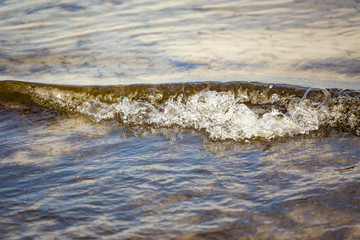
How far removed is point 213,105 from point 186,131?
56 centimetres

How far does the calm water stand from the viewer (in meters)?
2.11

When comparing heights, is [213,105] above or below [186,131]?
above

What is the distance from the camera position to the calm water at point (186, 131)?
2113 mm

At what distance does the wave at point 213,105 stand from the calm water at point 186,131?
0.05ft

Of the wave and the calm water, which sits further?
the wave

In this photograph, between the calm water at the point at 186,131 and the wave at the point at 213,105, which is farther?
the wave at the point at 213,105

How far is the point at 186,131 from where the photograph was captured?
362 cm

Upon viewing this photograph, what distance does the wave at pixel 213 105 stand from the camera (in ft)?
11.3

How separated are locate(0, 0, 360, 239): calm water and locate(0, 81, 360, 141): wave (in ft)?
0.05

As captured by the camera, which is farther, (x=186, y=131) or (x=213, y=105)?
(x=213, y=105)

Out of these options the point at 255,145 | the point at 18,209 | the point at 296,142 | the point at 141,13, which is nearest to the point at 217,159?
the point at 255,145

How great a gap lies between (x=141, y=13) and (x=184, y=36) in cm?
284

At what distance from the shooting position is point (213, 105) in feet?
13.1

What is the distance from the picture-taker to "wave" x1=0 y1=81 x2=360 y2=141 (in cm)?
345
